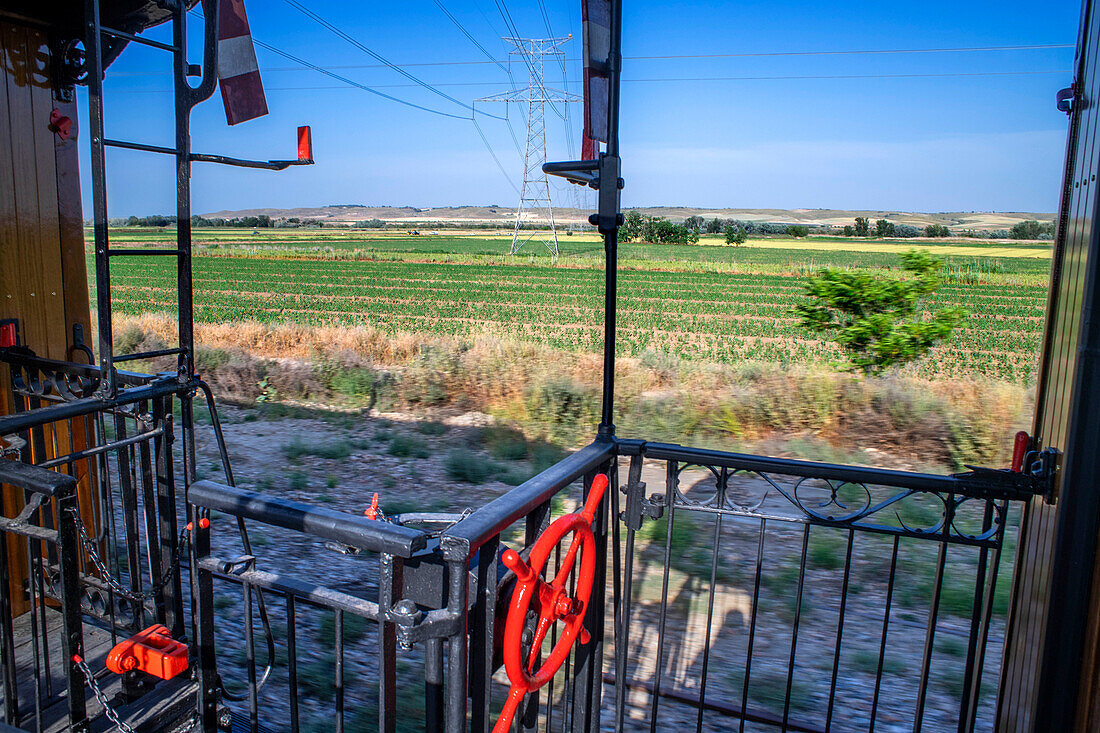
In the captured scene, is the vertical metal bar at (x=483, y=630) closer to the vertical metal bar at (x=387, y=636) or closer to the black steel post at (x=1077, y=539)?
the vertical metal bar at (x=387, y=636)

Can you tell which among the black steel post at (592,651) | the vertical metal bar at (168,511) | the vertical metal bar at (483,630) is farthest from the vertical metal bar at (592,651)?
the vertical metal bar at (168,511)

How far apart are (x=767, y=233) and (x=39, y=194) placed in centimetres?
10194

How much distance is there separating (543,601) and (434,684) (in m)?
0.35

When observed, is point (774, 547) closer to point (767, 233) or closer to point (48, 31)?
point (48, 31)

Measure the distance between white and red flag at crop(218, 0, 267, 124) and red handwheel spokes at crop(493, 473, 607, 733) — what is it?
2448 mm

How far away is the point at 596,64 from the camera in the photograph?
7.34 ft

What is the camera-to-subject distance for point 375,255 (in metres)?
57.6

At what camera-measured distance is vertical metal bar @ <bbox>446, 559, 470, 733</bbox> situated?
1430 millimetres

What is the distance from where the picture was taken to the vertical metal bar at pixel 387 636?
Answer: 4.78 feet

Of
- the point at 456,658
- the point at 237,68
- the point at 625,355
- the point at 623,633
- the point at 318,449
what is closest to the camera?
the point at 456,658

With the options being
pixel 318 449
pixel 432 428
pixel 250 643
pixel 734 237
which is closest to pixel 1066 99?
pixel 250 643

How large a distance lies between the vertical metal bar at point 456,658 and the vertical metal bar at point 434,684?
0.08 ft

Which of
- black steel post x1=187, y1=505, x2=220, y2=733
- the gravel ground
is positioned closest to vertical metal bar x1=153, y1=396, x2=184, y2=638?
the gravel ground

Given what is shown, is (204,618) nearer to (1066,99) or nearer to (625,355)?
(1066,99)
